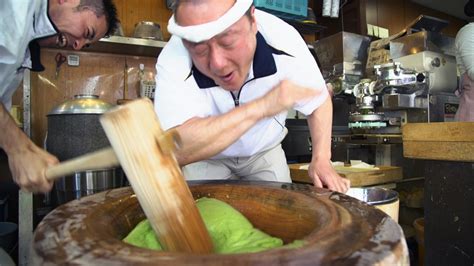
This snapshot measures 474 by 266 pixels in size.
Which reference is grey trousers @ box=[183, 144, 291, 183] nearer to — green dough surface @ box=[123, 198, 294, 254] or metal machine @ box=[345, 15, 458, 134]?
green dough surface @ box=[123, 198, 294, 254]

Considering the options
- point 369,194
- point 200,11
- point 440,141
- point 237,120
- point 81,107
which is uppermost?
point 200,11

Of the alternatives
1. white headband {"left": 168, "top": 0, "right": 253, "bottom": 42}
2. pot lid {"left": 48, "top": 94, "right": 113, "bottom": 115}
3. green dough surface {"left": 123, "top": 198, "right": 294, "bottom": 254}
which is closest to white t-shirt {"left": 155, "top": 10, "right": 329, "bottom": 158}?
white headband {"left": 168, "top": 0, "right": 253, "bottom": 42}

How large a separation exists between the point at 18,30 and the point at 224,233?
1.24 m

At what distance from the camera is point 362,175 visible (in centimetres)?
215

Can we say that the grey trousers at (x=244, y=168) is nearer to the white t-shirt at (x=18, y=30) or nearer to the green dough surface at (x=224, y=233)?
the green dough surface at (x=224, y=233)

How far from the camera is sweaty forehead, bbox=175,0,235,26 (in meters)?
1.12

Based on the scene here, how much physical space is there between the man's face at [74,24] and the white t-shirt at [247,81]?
0.49 metres

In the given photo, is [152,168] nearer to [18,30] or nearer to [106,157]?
[106,157]

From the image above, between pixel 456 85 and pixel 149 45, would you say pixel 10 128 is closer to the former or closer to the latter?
pixel 149 45

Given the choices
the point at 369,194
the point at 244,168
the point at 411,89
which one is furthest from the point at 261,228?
the point at 411,89

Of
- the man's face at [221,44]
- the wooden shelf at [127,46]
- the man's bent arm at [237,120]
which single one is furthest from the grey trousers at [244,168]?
the wooden shelf at [127,46]

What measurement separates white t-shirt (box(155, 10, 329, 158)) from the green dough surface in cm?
48

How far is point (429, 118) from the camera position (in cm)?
272

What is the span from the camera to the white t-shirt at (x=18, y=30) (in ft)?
4.61
